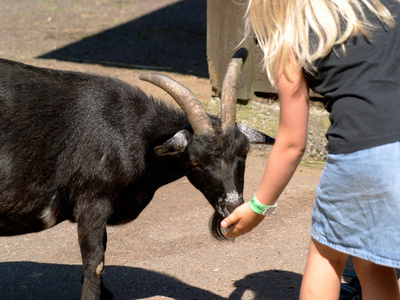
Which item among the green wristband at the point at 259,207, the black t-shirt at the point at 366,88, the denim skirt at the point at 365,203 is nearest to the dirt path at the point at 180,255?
the green wristband at the point at 259,207

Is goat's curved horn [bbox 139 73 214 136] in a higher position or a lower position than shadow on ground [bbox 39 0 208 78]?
higher

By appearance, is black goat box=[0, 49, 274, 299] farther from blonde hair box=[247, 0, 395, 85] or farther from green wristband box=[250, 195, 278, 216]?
blonde hair box=[247, 0, 395, 85]

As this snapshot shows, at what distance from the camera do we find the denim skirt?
215 cm

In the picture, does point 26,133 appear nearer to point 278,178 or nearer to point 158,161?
point 158,161

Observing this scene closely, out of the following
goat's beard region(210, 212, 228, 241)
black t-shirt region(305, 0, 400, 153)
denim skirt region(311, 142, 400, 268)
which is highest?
black t-shirt region(305, 0, 400, 153)

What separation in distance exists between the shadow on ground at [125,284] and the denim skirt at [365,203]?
1.61 metres

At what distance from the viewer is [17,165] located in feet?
10.8

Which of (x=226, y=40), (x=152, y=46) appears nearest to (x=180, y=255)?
(x=226, y=40)

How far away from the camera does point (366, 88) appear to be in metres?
2.17

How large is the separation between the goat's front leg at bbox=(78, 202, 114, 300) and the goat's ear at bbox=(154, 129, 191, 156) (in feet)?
1.55

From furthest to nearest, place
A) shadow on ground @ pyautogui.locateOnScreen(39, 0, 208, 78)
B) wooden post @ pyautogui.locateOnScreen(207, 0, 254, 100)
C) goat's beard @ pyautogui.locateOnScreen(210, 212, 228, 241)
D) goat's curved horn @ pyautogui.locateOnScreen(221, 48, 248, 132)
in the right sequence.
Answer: shadow on ground @ pyautogui.locateOnScreen(39, 0, 208, 78) → wooden post @ pyautogui.locateOnScreen(207, 0, 254, 100) → goat's beard @ pyautogui.locateOnScreen(210, 212, 228, 241) → goat's curved horn @ pyautogui.locateOnScreen(221, 48, 248, 132)

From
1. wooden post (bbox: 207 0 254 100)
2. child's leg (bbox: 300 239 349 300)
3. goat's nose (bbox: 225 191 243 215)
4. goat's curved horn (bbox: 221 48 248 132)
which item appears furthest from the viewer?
wooden post (bbox: 207 0 254 100)

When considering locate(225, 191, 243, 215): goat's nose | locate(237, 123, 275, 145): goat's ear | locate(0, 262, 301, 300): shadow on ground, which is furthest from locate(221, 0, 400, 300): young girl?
locate(0, 262, 301, 300): shadow on ground

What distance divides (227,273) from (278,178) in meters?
1.78
